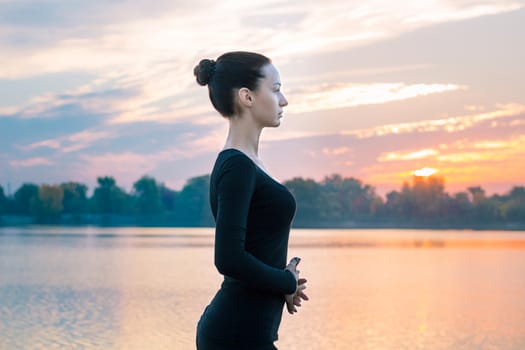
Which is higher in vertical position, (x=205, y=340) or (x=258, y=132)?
(x=258, y=132)

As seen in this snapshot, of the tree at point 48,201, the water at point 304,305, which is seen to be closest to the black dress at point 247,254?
the water at point 304,305

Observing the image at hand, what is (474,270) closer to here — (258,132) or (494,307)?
(494,307)

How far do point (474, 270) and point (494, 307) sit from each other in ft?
43.8

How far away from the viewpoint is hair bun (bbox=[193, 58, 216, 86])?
8.13 feet

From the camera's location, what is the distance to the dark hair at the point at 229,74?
2.43m

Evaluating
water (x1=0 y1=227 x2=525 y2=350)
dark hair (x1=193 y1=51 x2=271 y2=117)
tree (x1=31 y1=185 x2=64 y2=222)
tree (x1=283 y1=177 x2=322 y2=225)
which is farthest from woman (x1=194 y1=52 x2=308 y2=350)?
tree (x1=31 y1=185 x2=64 y2=222)

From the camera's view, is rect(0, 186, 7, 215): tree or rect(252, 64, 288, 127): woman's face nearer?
rect(252, 64, 288, 127): woman's face

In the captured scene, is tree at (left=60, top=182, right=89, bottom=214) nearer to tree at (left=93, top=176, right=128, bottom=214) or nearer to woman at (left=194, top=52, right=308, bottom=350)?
tree at (left=93, top=176, right=128, bottom=214)

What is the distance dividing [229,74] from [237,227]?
1.35 feet

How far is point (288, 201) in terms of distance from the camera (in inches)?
94.6

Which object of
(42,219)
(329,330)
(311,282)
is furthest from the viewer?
(42,219)

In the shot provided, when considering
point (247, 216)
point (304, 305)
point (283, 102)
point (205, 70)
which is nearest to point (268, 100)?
point (283, 102)

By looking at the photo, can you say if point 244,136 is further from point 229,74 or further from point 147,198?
point 147,198

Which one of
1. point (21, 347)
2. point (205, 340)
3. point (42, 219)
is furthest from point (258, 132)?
point (42, 219)
